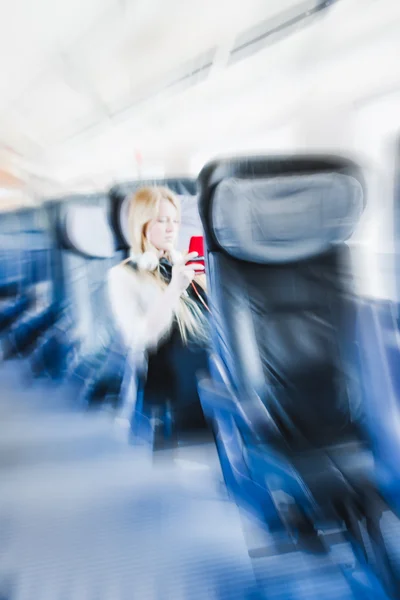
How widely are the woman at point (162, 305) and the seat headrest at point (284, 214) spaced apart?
49 centimetres

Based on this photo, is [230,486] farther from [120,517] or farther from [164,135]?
[164,135]

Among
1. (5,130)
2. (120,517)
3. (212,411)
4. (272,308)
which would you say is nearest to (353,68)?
(272,308)

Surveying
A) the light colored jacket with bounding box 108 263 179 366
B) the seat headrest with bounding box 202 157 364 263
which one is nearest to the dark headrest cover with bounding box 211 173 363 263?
the seat headrest with bounding box 202 157 364 263

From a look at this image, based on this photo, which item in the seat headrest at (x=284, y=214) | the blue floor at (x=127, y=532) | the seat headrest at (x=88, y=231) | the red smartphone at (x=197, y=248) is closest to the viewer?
the blue floor at (x=127, y=532)

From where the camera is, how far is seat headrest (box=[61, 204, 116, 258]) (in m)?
1.75

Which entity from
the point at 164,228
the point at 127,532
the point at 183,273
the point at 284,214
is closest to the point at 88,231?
the point at 164,228

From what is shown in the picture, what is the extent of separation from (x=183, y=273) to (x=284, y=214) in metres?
0.60

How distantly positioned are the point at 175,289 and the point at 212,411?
72cm

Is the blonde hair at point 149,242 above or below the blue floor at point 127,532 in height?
above

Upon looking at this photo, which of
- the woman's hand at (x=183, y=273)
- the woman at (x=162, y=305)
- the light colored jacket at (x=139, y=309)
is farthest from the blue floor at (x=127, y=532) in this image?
the woman's hand at (x=183, y=273)

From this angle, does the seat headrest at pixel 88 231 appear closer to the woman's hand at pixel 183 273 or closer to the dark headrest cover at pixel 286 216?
the woman's hand at pixel 183 273

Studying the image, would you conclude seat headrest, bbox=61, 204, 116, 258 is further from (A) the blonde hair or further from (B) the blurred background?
(A) the blonde hair

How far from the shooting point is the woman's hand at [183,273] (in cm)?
168

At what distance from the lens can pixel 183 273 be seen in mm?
1697
